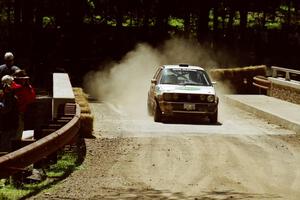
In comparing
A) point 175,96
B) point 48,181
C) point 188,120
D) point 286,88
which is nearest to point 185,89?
point 175,96

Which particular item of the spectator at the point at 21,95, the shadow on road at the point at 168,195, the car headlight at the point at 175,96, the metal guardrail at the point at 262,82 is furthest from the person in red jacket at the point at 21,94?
the metal guardrail at the point at 262,82

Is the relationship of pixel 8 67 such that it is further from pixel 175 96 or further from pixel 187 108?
pixel 187 108

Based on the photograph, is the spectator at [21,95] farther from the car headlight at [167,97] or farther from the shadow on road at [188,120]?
the shadow on road at [188,120]

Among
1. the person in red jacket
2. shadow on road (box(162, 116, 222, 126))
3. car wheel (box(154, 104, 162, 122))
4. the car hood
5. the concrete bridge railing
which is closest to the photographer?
the person in red jacket

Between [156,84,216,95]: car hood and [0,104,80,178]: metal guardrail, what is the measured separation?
8.33 metres

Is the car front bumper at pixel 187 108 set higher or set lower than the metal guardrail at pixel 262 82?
higher

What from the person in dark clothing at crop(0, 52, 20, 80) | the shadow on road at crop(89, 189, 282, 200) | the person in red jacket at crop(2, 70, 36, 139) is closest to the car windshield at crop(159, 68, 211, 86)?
the person in dark clothing at crop(0, 52, 20, 80)

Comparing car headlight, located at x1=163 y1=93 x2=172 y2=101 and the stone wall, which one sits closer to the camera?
car headlight, located at x1=163 y1=93 x2=172 y2=101

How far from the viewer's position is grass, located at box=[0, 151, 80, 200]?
9.55 meters

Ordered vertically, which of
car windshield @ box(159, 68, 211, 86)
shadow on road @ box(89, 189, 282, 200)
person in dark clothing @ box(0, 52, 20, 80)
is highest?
person in dark clothing @ box(0, 52, 20, 80)

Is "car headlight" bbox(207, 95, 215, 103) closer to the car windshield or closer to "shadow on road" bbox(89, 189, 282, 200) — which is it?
the car windshield

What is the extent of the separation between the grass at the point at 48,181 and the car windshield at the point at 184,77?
794 centimetres

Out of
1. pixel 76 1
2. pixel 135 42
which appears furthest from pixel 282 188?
pixel 135 42

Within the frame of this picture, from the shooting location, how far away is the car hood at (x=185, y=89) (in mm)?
20219
